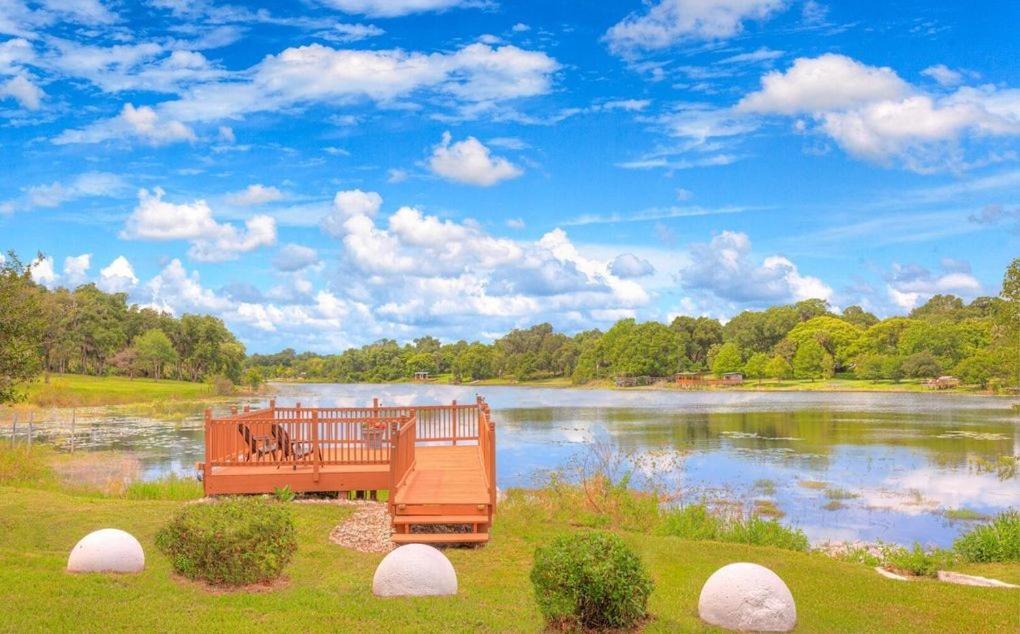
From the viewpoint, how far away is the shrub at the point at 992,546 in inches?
521

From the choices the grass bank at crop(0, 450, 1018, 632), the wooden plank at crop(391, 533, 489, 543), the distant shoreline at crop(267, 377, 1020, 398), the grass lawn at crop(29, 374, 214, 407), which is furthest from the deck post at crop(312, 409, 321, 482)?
the distant shoreline at crop(267, 377, 1020, 398)

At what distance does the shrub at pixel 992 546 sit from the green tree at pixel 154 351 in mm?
77613

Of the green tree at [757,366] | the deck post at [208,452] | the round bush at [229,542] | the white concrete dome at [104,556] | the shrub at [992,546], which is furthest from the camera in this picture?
the green tree at [757,366]

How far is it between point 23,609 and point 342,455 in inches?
341

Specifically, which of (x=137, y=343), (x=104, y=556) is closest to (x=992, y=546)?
(x=104, y=556)

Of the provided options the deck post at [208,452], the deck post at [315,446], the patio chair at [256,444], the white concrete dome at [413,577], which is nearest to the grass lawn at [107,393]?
the patio chair at [256,444]

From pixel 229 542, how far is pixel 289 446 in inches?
317

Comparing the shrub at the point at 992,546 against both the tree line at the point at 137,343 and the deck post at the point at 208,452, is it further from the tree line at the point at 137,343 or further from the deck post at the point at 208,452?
the tree line at the point at 137,343

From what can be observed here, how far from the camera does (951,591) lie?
959cm

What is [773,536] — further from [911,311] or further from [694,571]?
[911,311]

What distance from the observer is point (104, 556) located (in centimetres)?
887

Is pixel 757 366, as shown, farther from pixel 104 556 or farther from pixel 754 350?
pixel 104 556

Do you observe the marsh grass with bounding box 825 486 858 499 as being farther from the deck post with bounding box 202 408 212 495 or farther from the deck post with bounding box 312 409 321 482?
the deck post with bounding box 202 408 212 495

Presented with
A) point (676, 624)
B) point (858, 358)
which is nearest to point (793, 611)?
point (676, 624)
